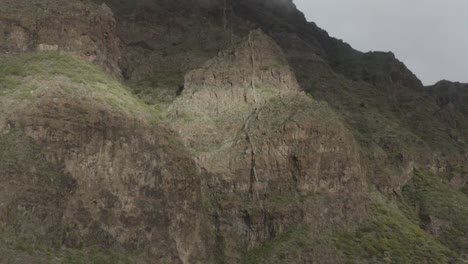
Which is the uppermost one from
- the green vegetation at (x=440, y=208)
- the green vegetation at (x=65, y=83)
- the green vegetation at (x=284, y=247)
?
the green vegetation at (x=65, y=83)

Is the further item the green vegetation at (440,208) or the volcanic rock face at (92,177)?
the green vegetation at (440,208)

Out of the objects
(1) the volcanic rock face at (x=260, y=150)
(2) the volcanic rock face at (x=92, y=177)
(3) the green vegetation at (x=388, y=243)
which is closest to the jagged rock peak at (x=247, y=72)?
(1) the volcanic rock face at (x=260, y=150)

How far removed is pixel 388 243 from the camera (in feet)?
267

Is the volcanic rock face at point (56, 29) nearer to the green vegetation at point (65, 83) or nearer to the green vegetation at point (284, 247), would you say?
the green vegetation at point (65, 83)

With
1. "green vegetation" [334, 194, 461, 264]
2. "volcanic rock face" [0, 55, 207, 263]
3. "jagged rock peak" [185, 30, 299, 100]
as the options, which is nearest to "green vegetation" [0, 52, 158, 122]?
"volcanic rock face" [0, 55, 207, 263]

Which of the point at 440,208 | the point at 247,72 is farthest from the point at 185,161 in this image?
the point at 440,208

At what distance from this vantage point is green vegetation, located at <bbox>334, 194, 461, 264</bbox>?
78562 millimetres

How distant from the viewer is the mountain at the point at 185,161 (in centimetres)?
6956

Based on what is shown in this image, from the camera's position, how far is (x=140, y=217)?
72.4 meters

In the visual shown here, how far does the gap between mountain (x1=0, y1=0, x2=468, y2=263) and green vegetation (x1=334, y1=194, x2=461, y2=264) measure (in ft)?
0.70

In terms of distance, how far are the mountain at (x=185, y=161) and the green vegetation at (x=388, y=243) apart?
215 millimetres

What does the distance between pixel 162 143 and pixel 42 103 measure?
49.3ft

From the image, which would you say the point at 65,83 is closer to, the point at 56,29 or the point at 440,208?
the point at 56,29

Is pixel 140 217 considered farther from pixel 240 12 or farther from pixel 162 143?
pixel 240 12
